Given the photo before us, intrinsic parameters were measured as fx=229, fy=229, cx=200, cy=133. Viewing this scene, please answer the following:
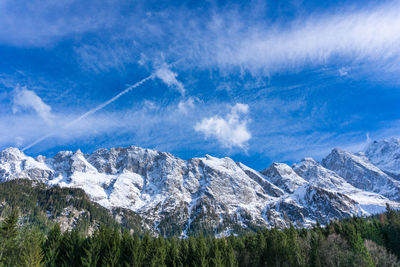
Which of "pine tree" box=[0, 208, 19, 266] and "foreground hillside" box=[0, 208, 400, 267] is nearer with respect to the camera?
"pine tree" box=[0, 208, 19, 266]

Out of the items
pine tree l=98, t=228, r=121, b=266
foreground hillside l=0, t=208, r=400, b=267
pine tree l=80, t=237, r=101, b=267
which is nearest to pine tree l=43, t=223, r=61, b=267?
foreground hillside l=0, t=208, r=400, b=267

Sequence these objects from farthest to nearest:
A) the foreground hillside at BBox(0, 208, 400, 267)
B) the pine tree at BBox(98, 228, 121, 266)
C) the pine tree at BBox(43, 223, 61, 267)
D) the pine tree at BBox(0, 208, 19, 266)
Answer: the pine tree at BBox(43, 223, 61, 267) → the foreground hillside at BBox(0, 208, 400, 267) → the pine tree at BBox(0, 208, 19, 266) → the pine tree at BBox(98, 228, 121, 266)

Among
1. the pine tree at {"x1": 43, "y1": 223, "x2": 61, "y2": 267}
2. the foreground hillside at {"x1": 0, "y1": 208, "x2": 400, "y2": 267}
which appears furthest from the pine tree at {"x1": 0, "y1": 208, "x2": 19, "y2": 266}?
the pine tree at {"x1": 43, "y1": 223, "x2": 61, "y2": 267}

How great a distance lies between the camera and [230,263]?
183 feet

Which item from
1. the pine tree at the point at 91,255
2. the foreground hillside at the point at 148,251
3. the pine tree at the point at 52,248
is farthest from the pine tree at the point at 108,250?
the pine tree at the point at 52,248

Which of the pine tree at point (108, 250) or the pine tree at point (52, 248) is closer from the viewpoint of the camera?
the pine tree at point (108, 250)

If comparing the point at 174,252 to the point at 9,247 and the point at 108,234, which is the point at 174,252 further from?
the point at 9,247

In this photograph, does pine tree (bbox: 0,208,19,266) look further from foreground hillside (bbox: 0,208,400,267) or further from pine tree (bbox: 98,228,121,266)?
pine tree (bbox: 98,228,121,266)

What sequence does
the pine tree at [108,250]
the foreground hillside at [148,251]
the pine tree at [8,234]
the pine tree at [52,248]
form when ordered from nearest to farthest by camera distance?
the pine tree at [108,250], the pine tree at [8,234], the foreground hillside at [148,251], the pine tree at [52,248]

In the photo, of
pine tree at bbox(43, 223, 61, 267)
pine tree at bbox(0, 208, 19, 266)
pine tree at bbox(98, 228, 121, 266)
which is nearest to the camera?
pine tree at bbox(98, 228, 121, 266)

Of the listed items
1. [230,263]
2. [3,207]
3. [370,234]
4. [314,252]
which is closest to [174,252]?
[230,263]

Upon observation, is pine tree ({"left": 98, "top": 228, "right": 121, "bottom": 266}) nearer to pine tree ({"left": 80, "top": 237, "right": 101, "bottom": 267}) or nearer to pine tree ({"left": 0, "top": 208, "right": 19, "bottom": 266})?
pine tree ({"left": 80, "top": 237, "right": 101, "bottom": 267})

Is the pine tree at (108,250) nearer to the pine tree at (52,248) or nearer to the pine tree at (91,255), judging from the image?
the pine tree at (91,255)

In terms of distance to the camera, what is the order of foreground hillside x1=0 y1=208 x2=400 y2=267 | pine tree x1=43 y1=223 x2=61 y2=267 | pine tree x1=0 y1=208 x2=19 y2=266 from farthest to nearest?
pine tree x1=43 y1=223 x2=61 y2=267
foreground hillside x1=0 y1=208 x2=400 y2=267
pine tree x1=0 y1=208 x2=19 y2=266
